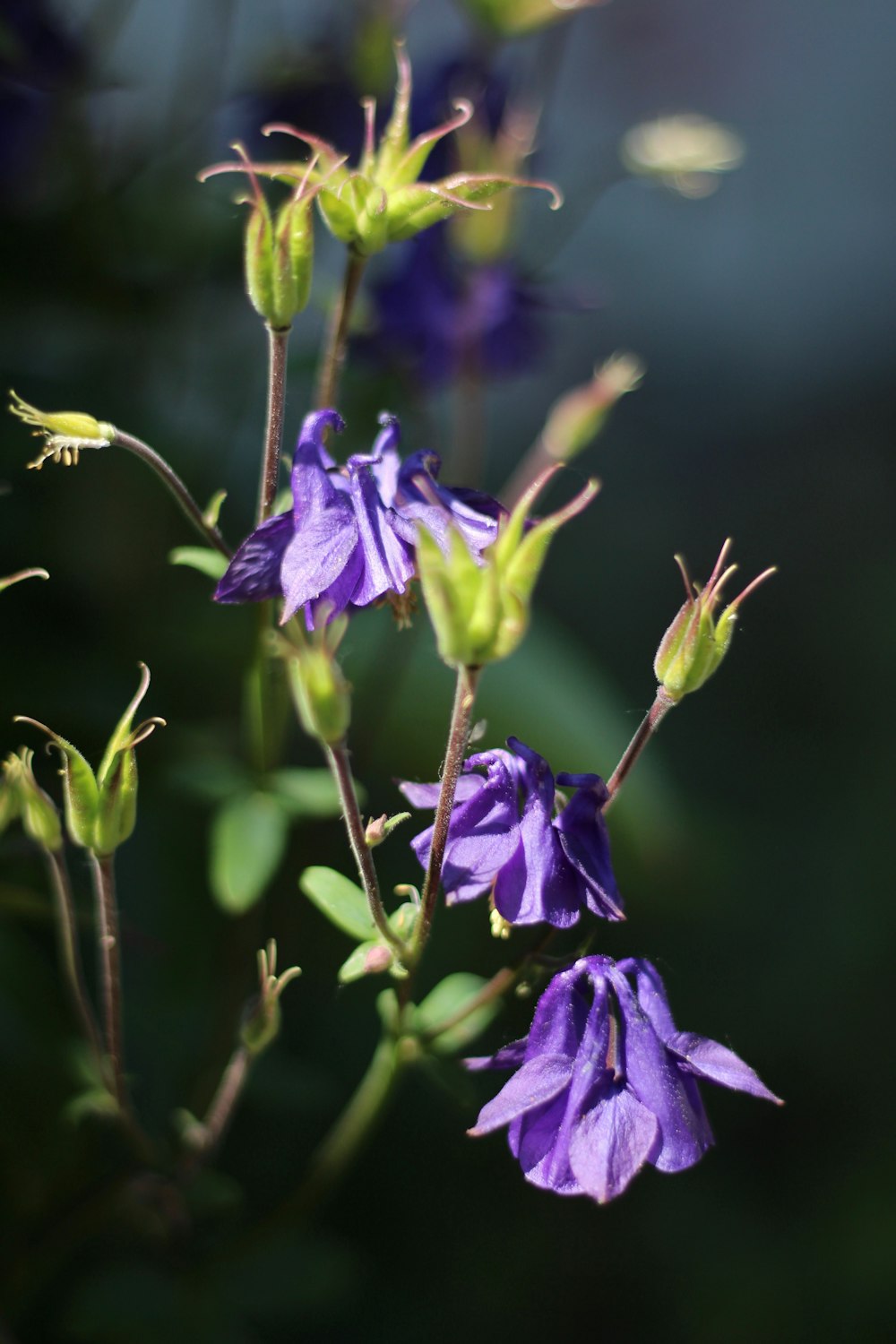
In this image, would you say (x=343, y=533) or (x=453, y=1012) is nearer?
(x=343, y=533)

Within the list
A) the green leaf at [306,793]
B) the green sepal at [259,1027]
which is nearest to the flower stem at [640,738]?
the green sepal at [259,1027]

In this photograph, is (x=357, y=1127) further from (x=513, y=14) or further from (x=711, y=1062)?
(x=513, y=14)

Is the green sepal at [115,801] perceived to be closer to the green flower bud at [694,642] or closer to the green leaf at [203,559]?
the green leaf at [203,559]

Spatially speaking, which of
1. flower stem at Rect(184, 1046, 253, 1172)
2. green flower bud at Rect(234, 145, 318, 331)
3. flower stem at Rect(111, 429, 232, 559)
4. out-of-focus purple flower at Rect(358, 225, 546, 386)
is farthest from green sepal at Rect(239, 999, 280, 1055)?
out-of-focus purple flower at Rect(358, 225, 546, 386)

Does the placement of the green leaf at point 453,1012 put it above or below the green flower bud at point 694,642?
below

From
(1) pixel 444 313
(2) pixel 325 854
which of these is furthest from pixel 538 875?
(1) pixel 444 313

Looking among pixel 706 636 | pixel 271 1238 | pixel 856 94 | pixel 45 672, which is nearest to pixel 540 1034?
pixel 706 636
